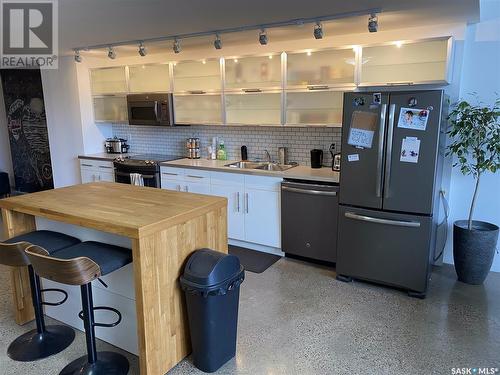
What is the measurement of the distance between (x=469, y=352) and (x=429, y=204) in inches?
43.2

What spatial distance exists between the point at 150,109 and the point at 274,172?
2.08 metres

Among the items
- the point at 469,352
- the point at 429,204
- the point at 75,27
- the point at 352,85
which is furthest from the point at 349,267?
the point at 75,27

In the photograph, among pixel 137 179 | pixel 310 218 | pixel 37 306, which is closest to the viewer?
pixel 37 306

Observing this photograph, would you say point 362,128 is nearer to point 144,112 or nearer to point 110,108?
point 144,112

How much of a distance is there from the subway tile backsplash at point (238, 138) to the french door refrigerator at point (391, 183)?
38.6 inches

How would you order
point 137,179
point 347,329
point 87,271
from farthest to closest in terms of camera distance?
point 137,179 < point 347,329 < point 87,271

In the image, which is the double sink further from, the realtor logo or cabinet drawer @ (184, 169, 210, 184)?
the realtor logo

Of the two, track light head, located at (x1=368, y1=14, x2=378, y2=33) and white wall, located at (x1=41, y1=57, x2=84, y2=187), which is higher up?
track light head, located at (x1=368, y1=14, x2=378, y2=33)

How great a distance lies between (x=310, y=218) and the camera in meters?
3.85

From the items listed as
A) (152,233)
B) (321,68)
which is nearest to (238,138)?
(321,68)

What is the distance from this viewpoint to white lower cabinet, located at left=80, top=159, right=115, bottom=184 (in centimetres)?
542

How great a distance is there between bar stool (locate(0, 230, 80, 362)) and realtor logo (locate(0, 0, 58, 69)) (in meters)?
1.72

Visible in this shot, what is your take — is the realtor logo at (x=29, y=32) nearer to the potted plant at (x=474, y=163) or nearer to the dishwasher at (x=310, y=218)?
the dishwasher at (x=310, y=218)

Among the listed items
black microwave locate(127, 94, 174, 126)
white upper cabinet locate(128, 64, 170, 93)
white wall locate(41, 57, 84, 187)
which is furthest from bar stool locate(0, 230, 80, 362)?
white wall locate(41, 57, 84, 187)
